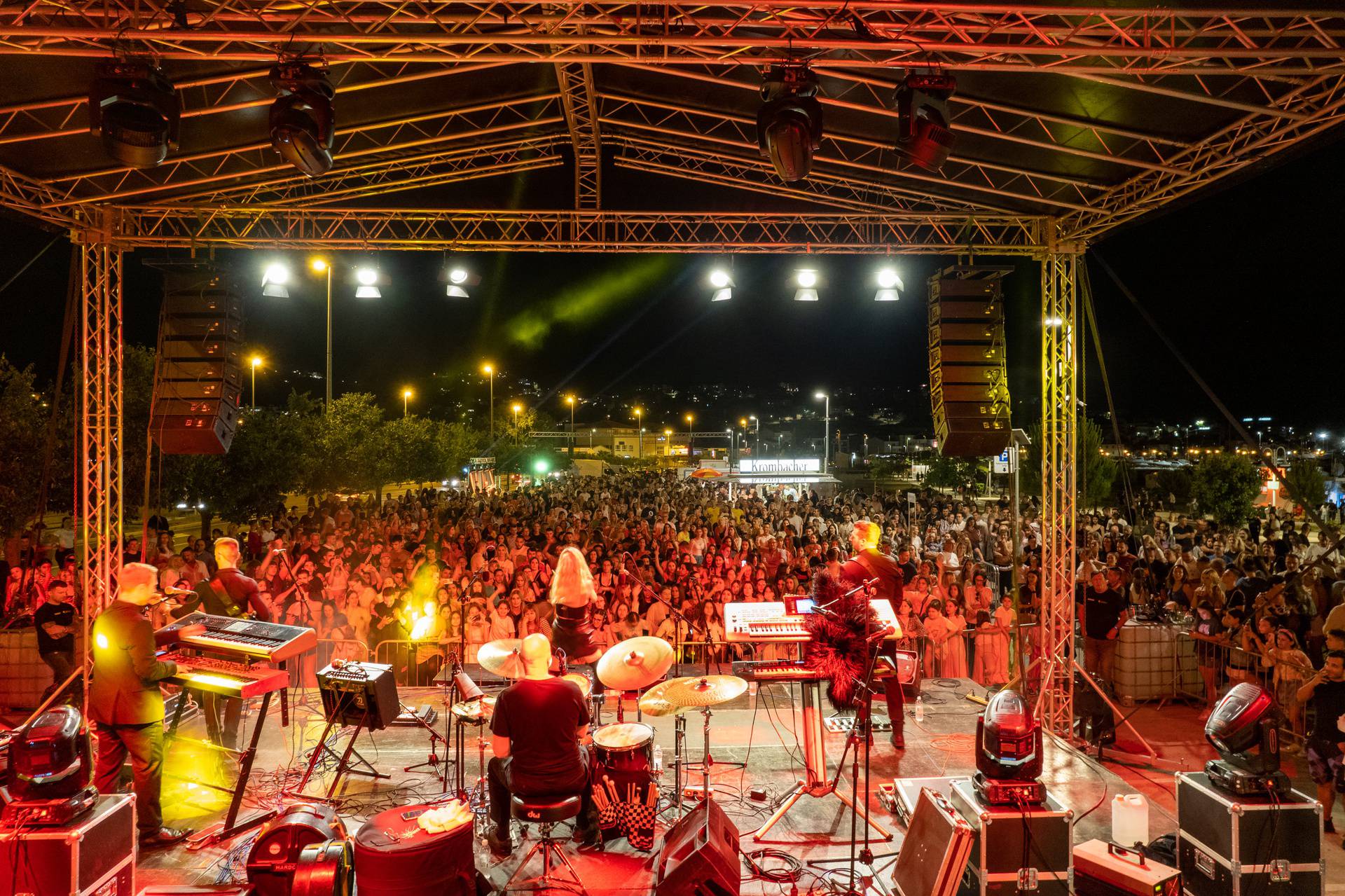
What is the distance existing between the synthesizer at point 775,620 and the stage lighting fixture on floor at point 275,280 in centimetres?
593

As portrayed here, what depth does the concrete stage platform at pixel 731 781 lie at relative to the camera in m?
4.21

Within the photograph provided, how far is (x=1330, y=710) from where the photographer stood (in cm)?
514

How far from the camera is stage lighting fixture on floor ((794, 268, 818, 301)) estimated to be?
26.3ft

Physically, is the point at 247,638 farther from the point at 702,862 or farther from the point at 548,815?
the point at 702,862

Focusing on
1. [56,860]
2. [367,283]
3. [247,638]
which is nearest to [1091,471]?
[367,283]

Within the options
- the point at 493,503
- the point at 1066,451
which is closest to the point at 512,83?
the point at 1066,451

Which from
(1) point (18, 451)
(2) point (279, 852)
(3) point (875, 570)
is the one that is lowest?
(2) point (279, 852)

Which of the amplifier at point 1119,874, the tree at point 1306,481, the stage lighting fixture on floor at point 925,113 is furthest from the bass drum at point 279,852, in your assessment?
the tree at point 1306,481

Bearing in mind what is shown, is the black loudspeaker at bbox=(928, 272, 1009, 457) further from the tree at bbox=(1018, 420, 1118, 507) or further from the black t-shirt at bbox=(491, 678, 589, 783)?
the tree at bbox=(1018, 420, 1118, 507)

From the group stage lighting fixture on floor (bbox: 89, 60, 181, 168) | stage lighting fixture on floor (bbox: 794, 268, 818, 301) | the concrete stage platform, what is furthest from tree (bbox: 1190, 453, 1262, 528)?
stage lighting fixture on floor (bbox: 89, 60, 181, 168)

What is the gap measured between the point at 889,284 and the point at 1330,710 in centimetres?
493

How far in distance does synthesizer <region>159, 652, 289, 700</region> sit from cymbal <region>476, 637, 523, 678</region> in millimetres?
1533

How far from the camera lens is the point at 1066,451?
6594 mm

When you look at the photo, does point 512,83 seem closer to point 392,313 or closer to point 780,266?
point 780,266
